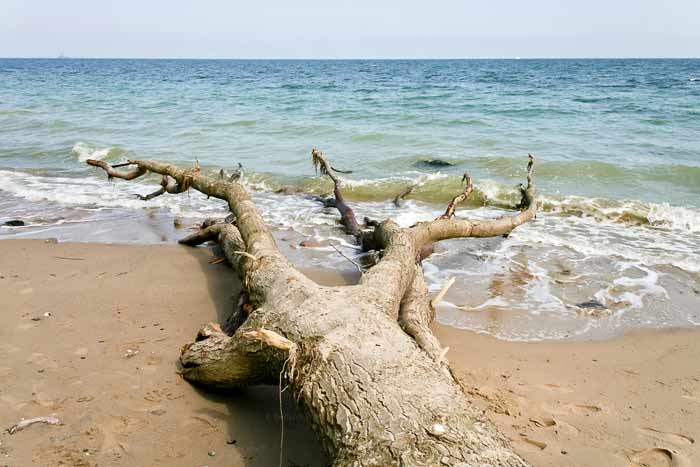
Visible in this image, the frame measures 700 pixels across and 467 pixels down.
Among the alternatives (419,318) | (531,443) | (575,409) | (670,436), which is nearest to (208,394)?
(419,318)

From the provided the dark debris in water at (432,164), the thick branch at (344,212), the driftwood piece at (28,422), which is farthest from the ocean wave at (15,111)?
the driftwood piece at (28,422)

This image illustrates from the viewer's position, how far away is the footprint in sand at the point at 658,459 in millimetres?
2811

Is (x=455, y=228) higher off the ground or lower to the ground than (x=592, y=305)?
higher

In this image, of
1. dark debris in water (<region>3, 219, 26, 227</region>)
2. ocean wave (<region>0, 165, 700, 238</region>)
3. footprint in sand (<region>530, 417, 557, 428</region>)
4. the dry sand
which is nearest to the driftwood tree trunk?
the dry sand

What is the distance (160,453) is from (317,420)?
36.4 inches

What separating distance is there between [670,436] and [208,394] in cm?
277

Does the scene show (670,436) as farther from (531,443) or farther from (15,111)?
(15,111)

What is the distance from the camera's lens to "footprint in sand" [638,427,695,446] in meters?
2.99

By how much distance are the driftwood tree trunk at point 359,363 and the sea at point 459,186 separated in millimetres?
1340

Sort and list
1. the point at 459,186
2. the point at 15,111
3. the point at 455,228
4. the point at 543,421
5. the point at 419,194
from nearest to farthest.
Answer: the point at 543,421
the point at 455,228
the point at 419,194
the point at 459,186
the point at 15,111

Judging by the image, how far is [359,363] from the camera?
2.71 metres

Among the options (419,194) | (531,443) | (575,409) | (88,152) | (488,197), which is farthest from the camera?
(88,152)

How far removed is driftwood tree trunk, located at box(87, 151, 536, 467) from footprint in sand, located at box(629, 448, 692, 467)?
1039mm

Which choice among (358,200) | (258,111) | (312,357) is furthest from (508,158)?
(258,111)
